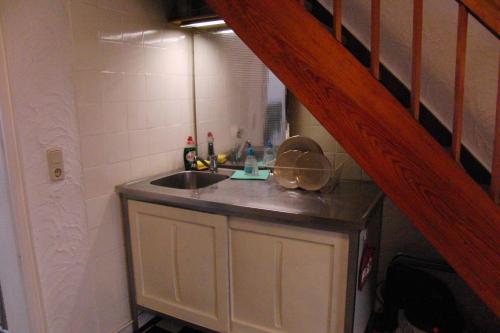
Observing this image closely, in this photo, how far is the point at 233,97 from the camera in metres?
2.12

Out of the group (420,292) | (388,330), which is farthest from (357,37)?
(388,330)

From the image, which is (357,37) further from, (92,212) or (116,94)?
(92,212)

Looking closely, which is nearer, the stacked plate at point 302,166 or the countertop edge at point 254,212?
the countertop edge at point 254,212

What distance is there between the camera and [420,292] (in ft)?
5.11

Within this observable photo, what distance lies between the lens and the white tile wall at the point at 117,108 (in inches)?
62.9

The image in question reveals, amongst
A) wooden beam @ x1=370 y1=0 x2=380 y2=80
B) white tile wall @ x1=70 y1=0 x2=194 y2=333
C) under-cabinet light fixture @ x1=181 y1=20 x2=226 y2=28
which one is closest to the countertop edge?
white tile wall @ x1=70 y1=0 x2=194 y2=333

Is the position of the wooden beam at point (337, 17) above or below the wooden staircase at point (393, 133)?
above

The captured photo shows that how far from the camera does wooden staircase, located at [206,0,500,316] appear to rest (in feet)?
3.21

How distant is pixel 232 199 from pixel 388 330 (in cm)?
98

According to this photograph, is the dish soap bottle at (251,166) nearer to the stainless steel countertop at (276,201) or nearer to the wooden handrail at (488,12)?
the stainless steel countertop at (276,201)

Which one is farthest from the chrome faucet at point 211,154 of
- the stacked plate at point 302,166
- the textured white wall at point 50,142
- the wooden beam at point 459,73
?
the wooden beam at point 459,73

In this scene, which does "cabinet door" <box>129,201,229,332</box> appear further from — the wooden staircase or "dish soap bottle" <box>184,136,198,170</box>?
the wooden staircase

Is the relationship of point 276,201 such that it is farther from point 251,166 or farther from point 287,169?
point 251,166

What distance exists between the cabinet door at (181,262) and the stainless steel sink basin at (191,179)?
32cm
